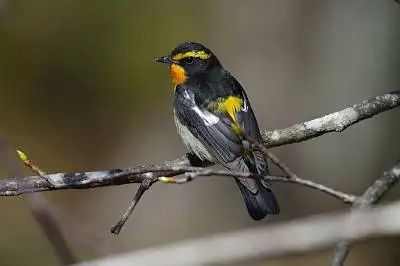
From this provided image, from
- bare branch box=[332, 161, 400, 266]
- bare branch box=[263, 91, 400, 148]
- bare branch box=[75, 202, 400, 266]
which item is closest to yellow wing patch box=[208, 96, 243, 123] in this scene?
bare branch box=[263, 91, 400, 148]

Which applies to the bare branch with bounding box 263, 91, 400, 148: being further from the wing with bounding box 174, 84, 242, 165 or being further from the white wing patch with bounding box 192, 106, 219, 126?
the white wing patch with bounding box 192, 106, 219, 126

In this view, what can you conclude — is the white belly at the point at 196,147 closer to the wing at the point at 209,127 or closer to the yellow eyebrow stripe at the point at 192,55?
the wing at the point at 209,127

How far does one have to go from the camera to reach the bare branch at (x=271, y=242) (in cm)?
135

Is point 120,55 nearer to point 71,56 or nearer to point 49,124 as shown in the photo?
point 71,56

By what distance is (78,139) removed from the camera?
814 cm

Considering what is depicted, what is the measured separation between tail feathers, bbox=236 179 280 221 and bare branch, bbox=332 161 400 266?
116 centimetres

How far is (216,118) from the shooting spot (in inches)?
168

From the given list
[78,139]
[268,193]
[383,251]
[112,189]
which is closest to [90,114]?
[78,139]

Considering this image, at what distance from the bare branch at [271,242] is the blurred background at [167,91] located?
594 cm

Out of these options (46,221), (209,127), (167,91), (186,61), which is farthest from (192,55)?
(167,91)

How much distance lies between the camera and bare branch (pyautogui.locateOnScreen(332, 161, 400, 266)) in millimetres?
2248

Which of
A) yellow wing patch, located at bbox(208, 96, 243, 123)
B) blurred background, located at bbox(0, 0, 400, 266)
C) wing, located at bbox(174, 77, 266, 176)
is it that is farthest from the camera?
blurred background, located at bbox(0, 0, 400, 266)

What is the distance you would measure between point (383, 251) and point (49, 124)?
4133 mm

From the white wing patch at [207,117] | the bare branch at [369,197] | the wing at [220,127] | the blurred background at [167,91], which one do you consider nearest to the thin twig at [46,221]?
the bare branch at [369,197]
